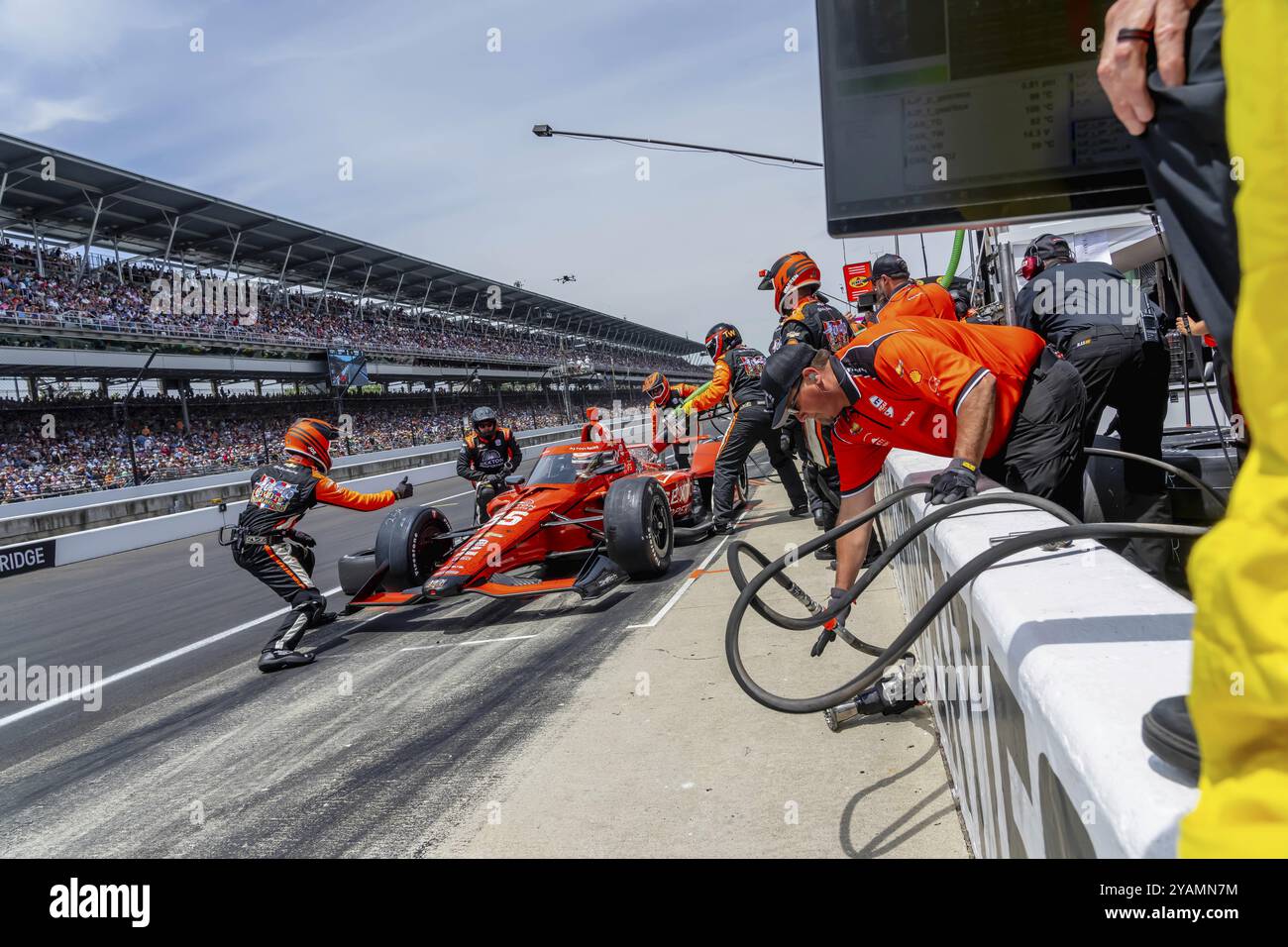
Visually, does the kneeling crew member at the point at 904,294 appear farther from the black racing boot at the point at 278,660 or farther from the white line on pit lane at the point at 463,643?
the black racing boot at the point at 278,660

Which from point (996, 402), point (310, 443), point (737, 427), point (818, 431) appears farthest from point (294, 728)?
point (737, 427)

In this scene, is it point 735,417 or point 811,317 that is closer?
point 811,317

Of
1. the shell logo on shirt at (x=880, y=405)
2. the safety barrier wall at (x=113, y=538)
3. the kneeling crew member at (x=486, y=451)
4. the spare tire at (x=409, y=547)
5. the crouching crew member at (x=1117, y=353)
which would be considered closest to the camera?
the shell logo on shirt at (x=880, y=405)

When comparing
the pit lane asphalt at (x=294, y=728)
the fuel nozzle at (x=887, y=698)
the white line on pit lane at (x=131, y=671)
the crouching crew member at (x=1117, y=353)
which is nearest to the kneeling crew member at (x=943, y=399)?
the fuel nozzle at (x=887, y=698)

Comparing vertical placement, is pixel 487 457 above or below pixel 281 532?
above

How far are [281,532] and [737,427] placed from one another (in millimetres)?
4603

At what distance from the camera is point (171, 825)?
139 inches

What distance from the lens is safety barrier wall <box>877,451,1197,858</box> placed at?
3.38 ft

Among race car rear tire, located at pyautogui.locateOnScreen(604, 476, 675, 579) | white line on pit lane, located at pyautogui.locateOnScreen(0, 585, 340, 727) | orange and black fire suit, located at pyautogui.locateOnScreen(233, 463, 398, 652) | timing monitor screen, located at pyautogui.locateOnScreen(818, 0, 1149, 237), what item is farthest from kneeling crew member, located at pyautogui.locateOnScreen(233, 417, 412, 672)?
timing monitor screen, located at pyautogui.locateOnScreen(818, 0, 1149, 237)

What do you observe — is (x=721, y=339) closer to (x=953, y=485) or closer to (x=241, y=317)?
(x=953, y=485)

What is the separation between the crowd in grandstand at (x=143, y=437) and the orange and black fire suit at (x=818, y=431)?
755 inches

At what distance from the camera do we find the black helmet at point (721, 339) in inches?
369

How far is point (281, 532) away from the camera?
255 inches
